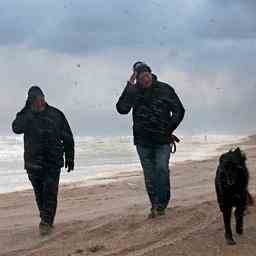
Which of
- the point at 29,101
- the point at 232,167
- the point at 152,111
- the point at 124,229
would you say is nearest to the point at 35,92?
the point at 29,101

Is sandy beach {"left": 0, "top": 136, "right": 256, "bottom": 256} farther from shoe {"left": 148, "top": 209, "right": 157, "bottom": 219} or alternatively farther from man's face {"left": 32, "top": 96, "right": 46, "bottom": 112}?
man's face {"left": 32, "top": 96, "right": 46, "bottom": 112}

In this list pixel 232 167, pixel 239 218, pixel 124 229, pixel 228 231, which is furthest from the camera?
pixel 124 229

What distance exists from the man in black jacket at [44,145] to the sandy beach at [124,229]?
428mm

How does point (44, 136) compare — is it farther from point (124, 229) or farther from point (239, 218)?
point (239, 218)

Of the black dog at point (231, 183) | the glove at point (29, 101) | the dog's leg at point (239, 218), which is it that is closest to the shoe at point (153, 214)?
the dog's leg at point (239, 218)

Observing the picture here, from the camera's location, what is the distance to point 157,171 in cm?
956

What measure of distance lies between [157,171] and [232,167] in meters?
2.04

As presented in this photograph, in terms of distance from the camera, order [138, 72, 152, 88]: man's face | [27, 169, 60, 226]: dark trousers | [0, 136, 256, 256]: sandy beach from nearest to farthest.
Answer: [0, 136, 256, 256]: sandy beach, [138, 72, 152, 88]: man's face, [27, 169, 60, 226]: dark trousers

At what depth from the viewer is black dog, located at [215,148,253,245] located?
25.2 ft

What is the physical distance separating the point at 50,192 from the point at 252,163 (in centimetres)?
1153

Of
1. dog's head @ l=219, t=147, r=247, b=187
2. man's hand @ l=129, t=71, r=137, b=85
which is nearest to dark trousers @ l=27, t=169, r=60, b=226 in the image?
man's hand @ l=129, t=71, r=137, b=85

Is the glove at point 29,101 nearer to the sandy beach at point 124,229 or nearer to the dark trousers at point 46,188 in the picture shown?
the dark trousers at point 46,188

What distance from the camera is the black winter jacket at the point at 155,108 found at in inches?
371

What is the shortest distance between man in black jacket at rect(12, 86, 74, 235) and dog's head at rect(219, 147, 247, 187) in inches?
106
